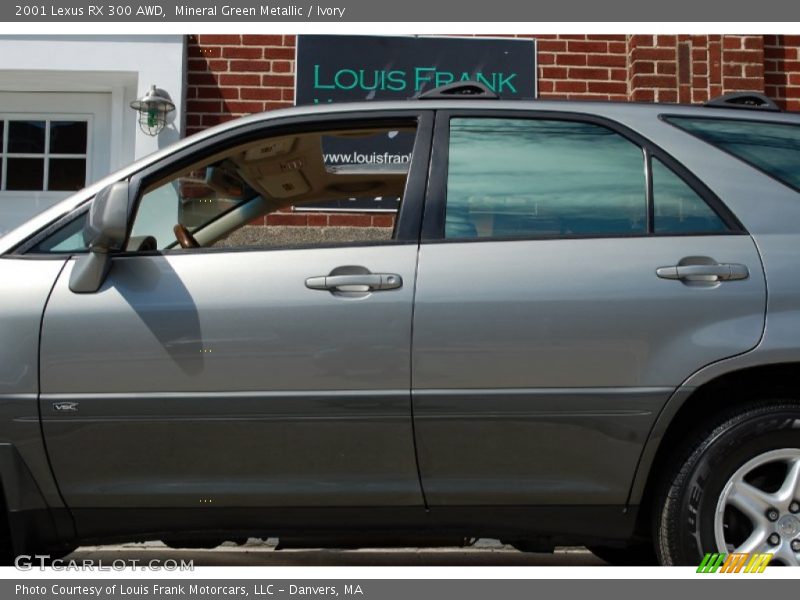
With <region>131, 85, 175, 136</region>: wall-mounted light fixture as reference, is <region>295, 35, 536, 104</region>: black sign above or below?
above

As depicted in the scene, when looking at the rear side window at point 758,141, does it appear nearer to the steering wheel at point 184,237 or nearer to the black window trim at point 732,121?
the black window trim at point 732,121

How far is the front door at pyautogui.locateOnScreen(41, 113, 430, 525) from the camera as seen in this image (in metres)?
3.08

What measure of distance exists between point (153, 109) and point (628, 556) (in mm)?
4733

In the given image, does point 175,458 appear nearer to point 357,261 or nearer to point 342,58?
point 357,261

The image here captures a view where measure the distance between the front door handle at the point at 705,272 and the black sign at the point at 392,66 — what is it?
448cm

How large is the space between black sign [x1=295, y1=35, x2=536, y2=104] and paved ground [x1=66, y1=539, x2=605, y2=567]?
358 centimetres

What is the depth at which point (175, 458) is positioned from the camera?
3107 mm

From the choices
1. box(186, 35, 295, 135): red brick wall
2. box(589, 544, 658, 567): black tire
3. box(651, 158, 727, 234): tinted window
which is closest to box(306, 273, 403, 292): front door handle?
box(651, 158, 727, 234): tinted window

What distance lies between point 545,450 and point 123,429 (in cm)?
130

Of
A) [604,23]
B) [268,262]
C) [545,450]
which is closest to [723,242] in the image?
[545,450]

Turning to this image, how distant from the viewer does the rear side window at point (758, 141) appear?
3.37 metres

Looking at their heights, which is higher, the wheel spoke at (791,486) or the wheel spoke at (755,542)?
the wheel spoke at (791,486)

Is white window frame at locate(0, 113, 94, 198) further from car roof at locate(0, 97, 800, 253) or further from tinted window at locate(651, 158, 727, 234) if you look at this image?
tinted window at locate(651, 158, 727, 234)

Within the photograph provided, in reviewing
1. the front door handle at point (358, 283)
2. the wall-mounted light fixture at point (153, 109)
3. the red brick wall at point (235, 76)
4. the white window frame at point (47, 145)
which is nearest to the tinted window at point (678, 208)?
the front door handle at point (358, 283)
